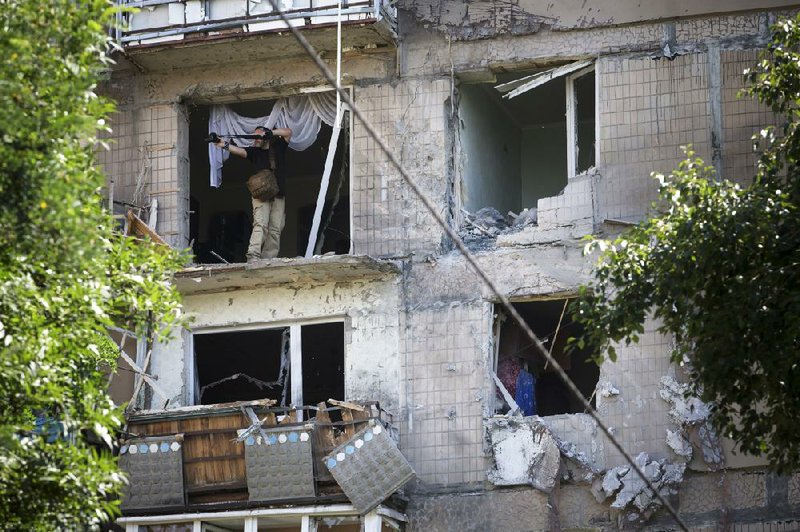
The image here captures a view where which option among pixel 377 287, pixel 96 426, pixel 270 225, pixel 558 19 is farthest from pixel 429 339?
pixel 96 426

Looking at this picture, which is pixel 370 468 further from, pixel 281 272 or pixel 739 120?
pixel 739 120

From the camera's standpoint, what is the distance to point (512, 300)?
2089cm

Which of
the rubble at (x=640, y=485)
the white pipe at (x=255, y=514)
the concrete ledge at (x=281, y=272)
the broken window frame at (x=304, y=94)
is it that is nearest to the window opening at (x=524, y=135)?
the broken window frame at (x=304, y=94)

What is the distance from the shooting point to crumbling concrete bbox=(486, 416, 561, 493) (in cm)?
1991

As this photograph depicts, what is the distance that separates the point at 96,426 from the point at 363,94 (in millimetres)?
8280

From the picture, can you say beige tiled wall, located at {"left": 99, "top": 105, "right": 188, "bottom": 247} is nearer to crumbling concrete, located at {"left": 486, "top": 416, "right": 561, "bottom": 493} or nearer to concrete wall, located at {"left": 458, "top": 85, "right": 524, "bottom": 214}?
concrete wall, located at {"left": 458, "top": 85, "right": 524, "bottom": 214}

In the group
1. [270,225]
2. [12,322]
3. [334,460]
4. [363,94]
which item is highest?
[363,94]

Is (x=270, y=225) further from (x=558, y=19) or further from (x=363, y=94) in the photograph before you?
(x=558, y=19)

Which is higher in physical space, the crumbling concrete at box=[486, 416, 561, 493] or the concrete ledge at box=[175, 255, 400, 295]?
the concrete ledge at box=[175, 255, 400, 295]

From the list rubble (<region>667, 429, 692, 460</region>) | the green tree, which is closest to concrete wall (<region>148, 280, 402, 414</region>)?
rubble (<region>667, 429, 692, 460</region>)

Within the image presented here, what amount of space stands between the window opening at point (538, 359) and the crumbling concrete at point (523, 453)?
47 centimetres

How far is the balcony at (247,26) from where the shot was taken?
68.6ft

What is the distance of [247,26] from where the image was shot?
2117 cm

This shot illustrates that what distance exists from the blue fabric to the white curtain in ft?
13.5
